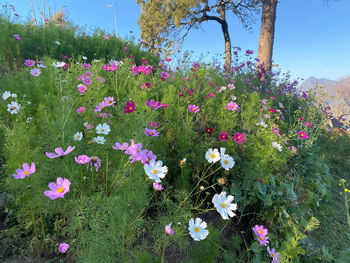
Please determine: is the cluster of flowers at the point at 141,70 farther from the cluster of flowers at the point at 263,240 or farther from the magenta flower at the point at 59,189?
the cluster of flowers at the point at 263,240

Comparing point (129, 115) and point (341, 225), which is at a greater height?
point (129, 115)

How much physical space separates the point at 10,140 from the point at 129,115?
0.80 m

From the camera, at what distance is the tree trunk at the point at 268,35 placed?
6156 millimetres

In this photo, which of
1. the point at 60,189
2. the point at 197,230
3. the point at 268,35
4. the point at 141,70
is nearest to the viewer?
the point at 60,189

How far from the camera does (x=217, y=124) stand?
2193mm

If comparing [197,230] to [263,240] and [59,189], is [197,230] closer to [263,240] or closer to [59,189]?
[263,240]

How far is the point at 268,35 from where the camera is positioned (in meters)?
6.17

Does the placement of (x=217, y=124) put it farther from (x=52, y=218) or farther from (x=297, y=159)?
(x=52, y=218)

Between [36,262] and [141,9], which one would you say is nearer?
[36,262]

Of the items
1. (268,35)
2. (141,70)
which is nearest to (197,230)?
(141,70)

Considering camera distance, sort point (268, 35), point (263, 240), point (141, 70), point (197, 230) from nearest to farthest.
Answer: point (197, 230)
point (263, 240)
point (141, 70)
point (268, 35)

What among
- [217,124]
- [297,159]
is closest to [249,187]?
[217,124]

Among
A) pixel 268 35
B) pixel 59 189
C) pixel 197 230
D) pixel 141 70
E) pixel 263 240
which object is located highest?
pixel 268 35

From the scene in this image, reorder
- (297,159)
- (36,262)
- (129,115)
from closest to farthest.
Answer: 1. (36,262)
2. (129,115)
3. (297,159)
